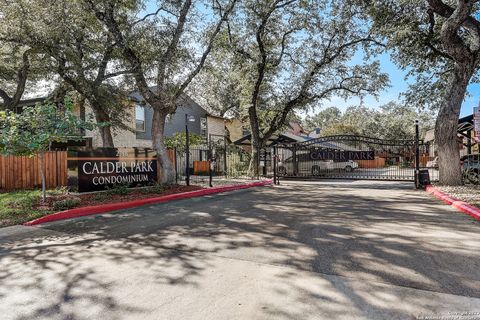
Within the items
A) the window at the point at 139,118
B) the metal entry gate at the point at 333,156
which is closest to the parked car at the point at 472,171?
the metal entry gate at the point at 333,156

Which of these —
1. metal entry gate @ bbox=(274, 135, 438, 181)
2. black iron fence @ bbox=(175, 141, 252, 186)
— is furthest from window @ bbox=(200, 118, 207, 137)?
metal entry gate @ bbox=(274, 135, 438, 181)

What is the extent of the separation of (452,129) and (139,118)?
18240 mm

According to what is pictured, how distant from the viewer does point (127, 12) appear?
12656 mm

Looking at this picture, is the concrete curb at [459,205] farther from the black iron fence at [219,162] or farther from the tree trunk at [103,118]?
the tree trunk at [103,118]

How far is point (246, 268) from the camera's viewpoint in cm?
375

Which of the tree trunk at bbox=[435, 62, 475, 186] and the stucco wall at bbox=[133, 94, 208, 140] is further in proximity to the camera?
the stucco wall at bbox=[133, 94, 208, 140]

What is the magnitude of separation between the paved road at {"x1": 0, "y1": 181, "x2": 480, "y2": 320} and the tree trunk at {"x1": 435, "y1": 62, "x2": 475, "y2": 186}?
6015mm

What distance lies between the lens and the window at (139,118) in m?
21.0

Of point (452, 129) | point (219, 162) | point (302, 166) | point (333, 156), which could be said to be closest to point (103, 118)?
point (219, 162)

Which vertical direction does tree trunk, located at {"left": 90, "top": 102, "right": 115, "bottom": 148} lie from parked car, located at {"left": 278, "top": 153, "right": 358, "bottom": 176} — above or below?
above

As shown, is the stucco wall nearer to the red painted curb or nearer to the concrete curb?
the red painted curb

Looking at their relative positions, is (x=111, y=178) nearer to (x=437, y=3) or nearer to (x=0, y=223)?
(x=0, y=223)

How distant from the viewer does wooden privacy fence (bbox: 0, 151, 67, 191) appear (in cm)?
1205

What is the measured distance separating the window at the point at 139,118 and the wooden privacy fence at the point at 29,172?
879cm
